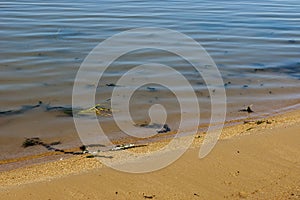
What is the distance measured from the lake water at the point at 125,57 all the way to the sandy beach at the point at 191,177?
0.99m

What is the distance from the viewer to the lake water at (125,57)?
5998mm

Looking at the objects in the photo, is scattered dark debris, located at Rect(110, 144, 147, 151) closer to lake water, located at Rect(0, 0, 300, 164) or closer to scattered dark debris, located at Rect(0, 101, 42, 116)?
lake water, located at Rect(0, 0, 300, 164)

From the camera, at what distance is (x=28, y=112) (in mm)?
5977

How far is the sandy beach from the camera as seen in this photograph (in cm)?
355

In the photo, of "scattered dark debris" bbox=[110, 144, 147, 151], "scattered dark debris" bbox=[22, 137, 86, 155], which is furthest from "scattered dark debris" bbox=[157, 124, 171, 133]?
"scattered dark debris" bbox=[22, 137, 86, 155]

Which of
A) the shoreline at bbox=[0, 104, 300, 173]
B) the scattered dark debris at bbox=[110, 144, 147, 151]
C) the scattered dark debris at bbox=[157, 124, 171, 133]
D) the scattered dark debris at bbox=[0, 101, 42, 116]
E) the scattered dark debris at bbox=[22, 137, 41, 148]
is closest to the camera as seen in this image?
the shoreline at bbox=[0, 104, 300, 173]

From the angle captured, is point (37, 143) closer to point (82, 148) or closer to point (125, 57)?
point (82, 148)

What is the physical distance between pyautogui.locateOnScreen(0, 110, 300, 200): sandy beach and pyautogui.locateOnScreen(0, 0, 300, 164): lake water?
0.99 metres

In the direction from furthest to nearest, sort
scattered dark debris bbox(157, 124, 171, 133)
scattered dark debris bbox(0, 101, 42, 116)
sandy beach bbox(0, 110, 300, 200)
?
1. scattered dark debris bbox(0, 101, 42, 116)
2. scattered dark debris bbox(157, 124, 171, 133)
3. sandy beach bbox(0, 110, 300, 200)

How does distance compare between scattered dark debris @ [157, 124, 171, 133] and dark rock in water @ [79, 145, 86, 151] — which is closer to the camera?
dark rock in water @ [79, 145, 86, 151]

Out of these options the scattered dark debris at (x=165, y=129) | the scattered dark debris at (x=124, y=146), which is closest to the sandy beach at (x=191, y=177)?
the scattered dark debris at (x=124, y=146)

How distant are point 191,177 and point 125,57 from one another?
4681mm

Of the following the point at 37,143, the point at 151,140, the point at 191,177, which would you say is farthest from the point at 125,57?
the point at 191,177

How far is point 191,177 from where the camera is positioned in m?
3.82
